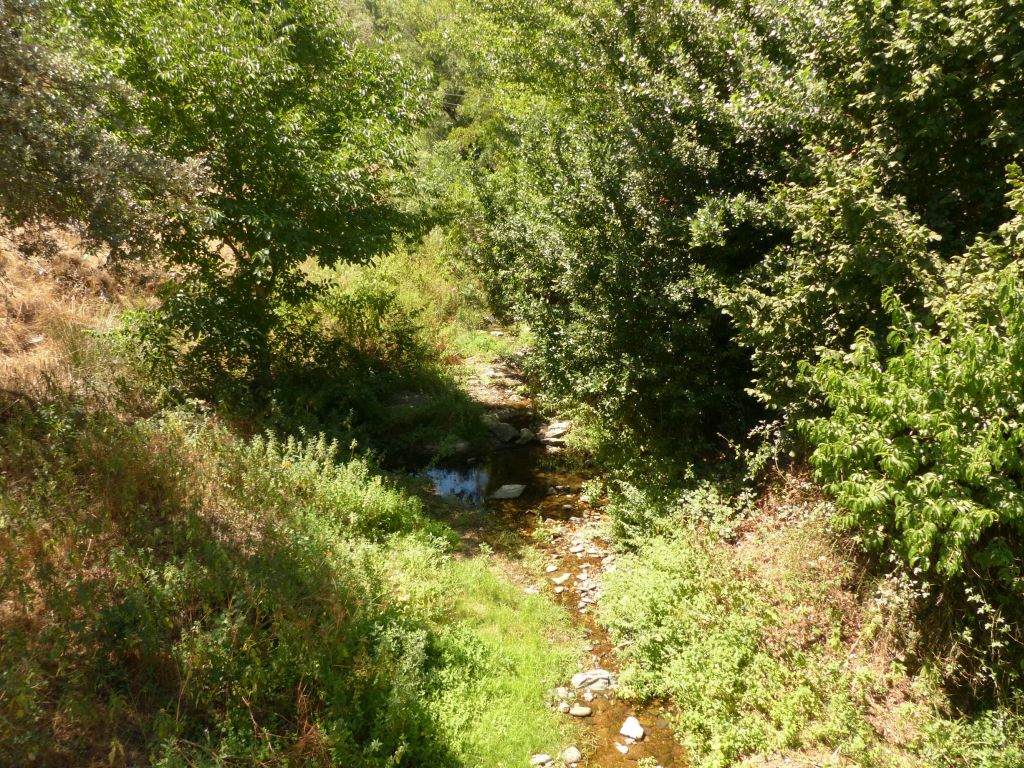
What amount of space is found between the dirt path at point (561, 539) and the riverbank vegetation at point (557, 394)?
27 cm

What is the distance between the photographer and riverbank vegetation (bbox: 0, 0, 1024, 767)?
4.34 m

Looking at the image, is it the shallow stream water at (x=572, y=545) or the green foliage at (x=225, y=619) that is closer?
the green foliage at (x=225, y=619)

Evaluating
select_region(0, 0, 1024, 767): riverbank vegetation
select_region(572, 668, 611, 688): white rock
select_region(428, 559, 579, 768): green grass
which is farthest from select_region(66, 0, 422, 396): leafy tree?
select_region(572, 668, 611, 688): white rock

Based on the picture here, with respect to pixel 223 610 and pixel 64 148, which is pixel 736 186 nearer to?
pixel 64 148

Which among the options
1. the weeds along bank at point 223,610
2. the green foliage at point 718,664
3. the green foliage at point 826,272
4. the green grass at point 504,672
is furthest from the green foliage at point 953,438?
the weeds along bank at point 223,610

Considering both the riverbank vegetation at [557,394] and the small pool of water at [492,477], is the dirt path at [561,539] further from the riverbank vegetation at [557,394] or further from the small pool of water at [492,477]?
the riverbank vegetation at [557,394]

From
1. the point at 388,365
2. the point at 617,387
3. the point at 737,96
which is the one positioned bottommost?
the point at 388,365

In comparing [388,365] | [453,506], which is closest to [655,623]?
[453,506]

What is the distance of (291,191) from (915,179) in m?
7.95

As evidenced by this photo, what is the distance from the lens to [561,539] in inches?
336

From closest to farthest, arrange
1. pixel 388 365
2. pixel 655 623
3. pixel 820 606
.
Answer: pixel 820 606, pixel 655 623, pixel 388 365

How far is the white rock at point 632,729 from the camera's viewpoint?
5305 millimetres

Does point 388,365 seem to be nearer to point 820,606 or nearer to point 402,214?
point 402,214

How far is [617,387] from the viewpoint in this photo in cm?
830
